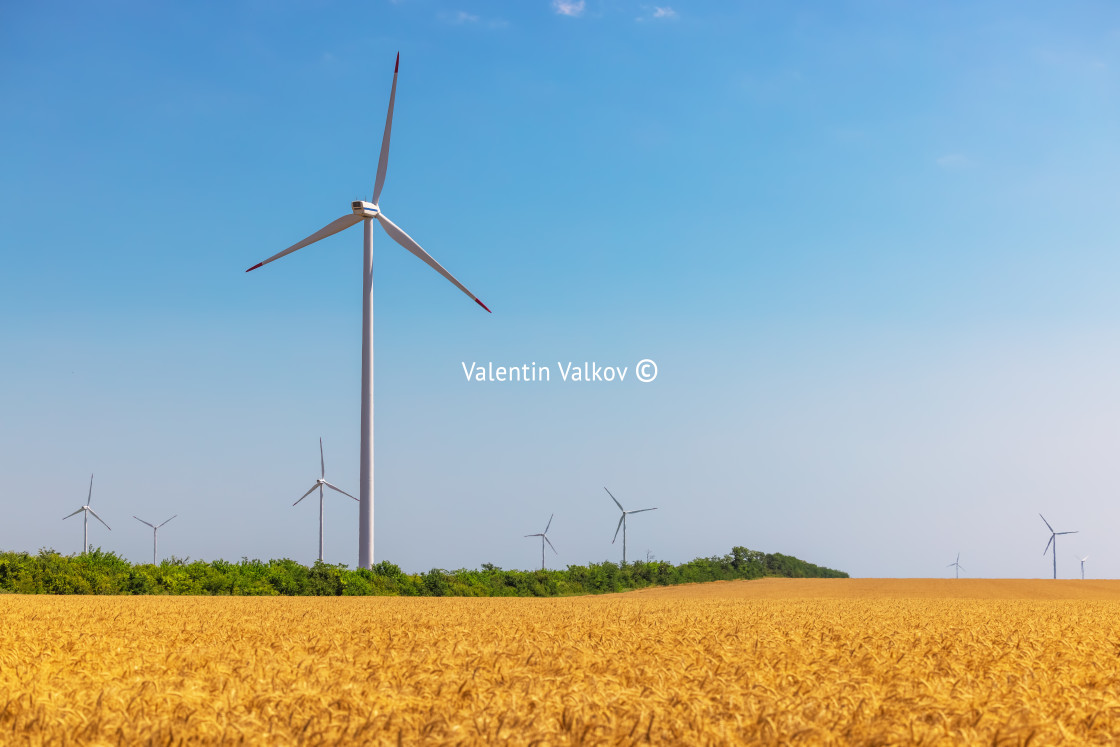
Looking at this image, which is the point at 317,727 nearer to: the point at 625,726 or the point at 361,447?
the point at 625,726

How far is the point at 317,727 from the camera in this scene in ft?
20.4

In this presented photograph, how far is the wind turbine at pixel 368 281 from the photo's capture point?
55969 mm

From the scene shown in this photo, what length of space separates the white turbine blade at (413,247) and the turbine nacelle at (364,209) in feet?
1.86

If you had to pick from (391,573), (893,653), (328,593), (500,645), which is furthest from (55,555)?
(893,653)

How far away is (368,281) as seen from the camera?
5984 cm

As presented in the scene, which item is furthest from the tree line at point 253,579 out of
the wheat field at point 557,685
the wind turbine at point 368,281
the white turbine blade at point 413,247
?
the wheat field at point 557,685

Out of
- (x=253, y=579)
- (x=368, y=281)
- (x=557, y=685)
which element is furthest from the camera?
(x=368, y=281)

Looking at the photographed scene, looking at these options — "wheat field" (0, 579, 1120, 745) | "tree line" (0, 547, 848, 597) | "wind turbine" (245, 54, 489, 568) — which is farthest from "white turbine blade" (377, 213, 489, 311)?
"wheat field" (0, 579, 1120, 745)

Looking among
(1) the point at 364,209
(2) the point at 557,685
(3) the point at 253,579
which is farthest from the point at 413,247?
(2) the point at 557,685

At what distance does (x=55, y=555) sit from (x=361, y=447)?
1829 centimetres

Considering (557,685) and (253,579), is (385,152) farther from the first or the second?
(557,685)

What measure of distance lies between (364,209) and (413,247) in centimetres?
429

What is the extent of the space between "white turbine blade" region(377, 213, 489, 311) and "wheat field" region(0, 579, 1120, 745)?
48.2m

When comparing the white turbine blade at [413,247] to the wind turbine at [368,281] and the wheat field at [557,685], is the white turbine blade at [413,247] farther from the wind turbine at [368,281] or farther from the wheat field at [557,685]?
the wheat field at [557,685]
